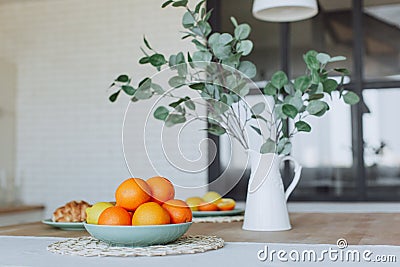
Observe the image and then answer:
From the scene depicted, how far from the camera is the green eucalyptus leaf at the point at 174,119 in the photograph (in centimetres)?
156

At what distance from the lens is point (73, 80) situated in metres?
4.21

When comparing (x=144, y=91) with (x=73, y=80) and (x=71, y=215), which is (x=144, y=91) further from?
(x=73, y=80)

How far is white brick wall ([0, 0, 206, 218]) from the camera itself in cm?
405

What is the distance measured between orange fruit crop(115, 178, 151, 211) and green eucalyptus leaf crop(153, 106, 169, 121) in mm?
279

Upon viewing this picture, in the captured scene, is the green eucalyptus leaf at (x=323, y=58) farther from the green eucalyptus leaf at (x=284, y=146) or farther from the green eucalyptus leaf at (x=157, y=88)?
the green eucalyptus leaf at (x=157, y=88)

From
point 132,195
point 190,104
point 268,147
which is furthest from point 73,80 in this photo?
point 132,195

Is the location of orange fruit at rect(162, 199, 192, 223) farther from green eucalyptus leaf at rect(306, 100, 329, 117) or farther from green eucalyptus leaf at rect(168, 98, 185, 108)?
green eucalyptus leaf at rect(306, 100, 329, 117)

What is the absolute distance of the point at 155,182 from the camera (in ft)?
4.34

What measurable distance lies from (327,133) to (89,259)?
13.2 ft

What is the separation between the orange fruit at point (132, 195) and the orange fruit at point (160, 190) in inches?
0.6

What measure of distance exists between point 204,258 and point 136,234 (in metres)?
0.17

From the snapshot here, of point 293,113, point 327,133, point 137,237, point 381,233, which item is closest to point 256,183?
point 293,113

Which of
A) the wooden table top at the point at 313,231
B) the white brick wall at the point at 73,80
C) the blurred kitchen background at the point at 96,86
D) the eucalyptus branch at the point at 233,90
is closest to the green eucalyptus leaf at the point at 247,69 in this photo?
the eucalyptus branch at the point at 233,90

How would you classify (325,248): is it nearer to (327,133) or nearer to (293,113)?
(293,113)
